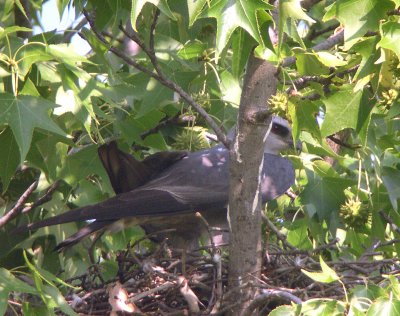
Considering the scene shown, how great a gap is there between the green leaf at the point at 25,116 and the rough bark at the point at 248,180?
2.40 feet

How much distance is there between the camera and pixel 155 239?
4.91 meters

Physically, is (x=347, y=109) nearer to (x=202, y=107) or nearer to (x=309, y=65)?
(x=309, y=65)

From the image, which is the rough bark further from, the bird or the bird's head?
the bird's head

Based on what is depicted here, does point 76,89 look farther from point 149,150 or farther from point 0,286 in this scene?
point 149,150

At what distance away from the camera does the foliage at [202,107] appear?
307 cm

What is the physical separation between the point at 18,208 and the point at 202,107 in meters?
1.03

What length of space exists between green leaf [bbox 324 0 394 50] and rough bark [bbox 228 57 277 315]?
54cm

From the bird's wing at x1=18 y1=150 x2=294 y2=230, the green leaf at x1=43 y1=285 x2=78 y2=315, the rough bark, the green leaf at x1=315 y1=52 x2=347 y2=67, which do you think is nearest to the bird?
the bird's wing at x1=18 y1=150 x2=294 y2=230

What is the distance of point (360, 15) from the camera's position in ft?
10.1

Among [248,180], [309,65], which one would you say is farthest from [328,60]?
[248,180]

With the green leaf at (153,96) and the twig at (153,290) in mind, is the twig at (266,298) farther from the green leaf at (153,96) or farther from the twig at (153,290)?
the green leaf at (153,96)

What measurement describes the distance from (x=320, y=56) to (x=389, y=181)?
125 centimetres

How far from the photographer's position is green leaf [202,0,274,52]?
9.52 feet

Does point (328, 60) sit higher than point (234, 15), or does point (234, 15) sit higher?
point (234, 15)
